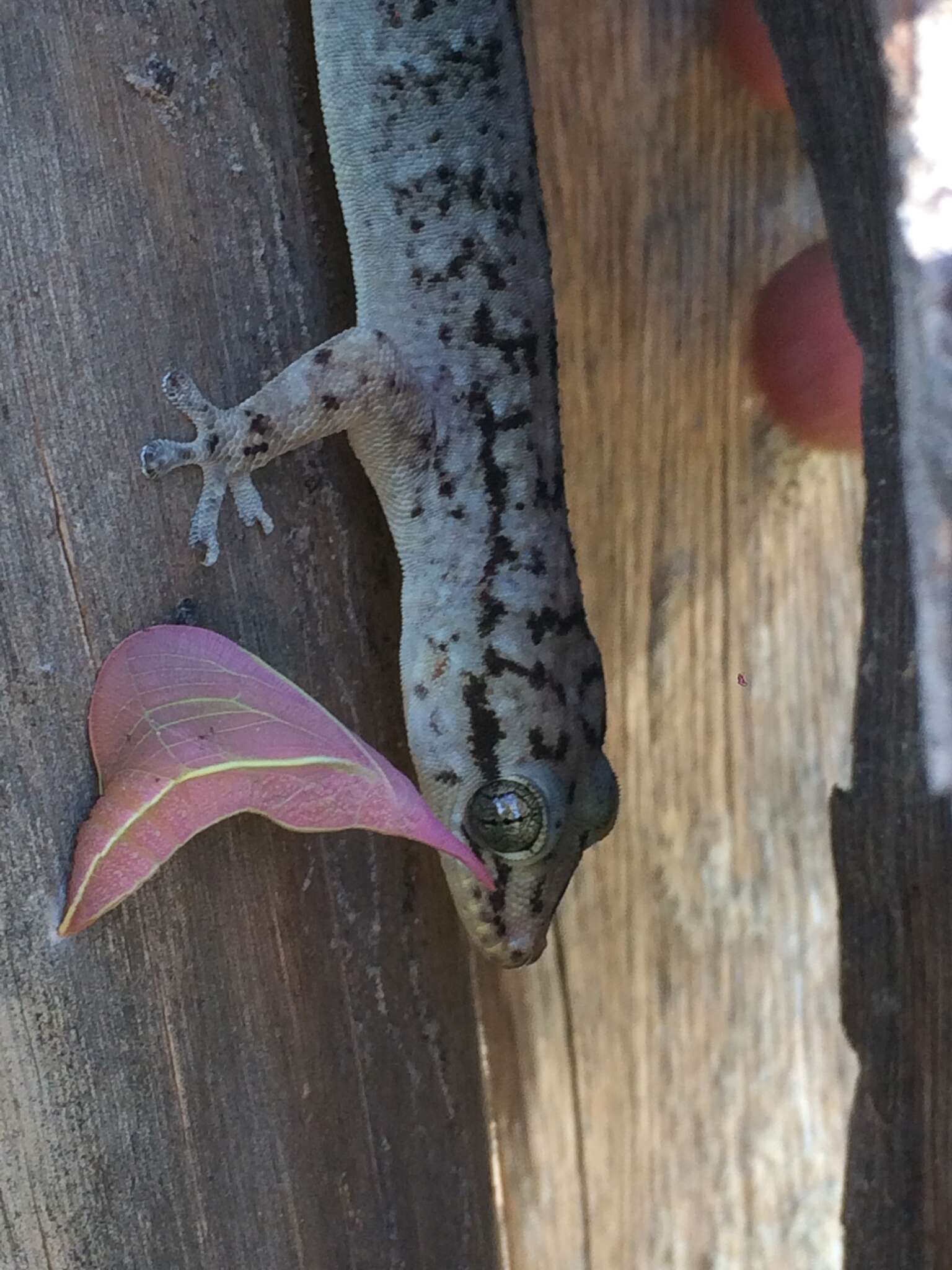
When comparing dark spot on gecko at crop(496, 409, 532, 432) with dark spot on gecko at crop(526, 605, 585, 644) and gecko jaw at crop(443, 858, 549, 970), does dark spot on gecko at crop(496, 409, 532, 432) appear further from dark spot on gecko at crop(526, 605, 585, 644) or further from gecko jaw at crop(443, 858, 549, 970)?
gecko jaw at crop(443, 858, 549, 970)

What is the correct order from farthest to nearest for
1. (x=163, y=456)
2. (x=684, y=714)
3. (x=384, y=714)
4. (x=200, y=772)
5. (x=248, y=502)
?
(x=684, y=714) < (x=384, y=714) < (x=248, y=502) < (x=163, y=456) < (x=200, y=772)

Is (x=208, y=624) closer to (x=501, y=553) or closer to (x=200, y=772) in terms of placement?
(x=200, y=772)

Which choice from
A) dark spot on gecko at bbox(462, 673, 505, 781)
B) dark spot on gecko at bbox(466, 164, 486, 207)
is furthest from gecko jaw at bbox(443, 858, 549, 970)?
dark spot on gecko at bbox(466, 164, 486, 207)

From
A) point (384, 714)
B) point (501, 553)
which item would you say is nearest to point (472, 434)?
point (501, 553)

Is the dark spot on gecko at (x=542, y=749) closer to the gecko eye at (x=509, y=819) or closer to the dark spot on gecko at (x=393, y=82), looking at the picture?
the gecko eye at (x=509, y=819)

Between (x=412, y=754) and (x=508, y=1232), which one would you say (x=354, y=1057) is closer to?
(x=412, y=754)
